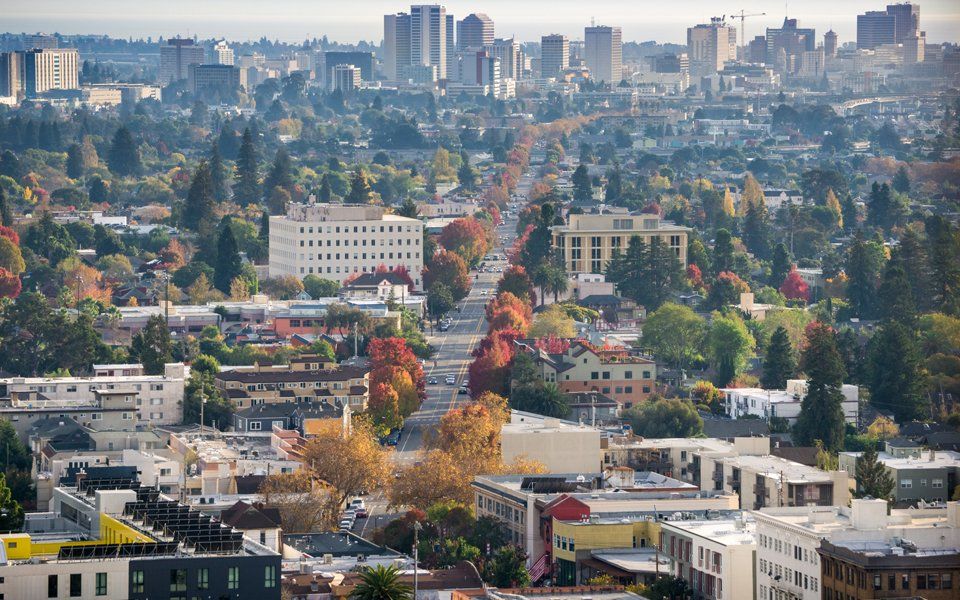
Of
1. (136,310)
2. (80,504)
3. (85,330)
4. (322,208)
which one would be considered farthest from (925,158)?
(80,504)

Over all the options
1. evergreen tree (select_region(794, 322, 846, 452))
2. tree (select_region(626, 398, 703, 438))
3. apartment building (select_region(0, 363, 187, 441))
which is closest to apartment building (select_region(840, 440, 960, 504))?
evergreen tree (select_region(794, 322, 846, 452))

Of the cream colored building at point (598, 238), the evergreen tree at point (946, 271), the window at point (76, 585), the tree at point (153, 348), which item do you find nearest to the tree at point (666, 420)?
the tree at point (153, 348)

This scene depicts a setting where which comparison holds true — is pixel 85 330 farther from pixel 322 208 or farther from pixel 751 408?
pixel 322 208

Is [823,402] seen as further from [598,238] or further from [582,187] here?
[582,187]

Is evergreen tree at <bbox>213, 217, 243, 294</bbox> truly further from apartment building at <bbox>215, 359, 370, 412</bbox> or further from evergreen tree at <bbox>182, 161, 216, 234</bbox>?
apartment building at <bbox>215, 359, 370, 412</bbox>

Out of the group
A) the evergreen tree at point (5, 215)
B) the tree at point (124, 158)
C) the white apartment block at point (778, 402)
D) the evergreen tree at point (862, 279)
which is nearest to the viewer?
the white apartment block at point (778, 402)

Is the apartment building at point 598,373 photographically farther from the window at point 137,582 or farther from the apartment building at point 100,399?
the window at point 137,582

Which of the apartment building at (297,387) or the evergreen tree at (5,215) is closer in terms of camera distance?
the apartment building at (297,387)
